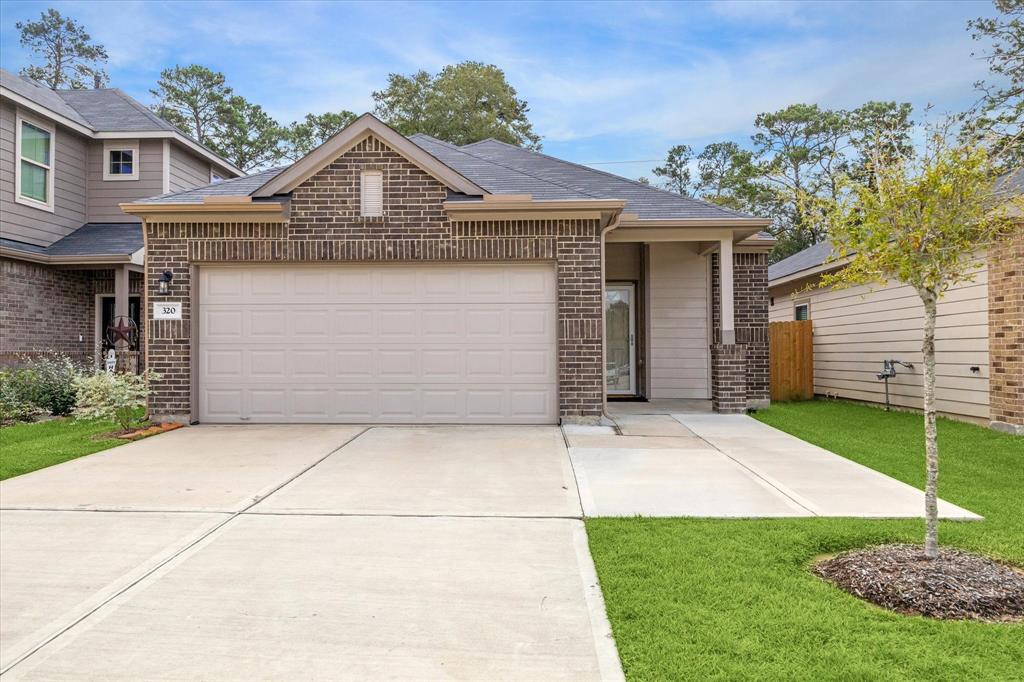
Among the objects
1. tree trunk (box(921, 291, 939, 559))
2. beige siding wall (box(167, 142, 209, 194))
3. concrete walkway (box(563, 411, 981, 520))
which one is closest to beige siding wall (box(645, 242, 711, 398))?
concrete walkway (box(563, 411, 981, 520))

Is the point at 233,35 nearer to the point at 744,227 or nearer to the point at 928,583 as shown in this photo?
the point at 744,227

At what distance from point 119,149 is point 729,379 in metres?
14.2

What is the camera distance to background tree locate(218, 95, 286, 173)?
3070 cm

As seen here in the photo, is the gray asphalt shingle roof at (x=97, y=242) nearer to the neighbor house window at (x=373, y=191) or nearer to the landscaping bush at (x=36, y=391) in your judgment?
the landscaping bush at (x=36, y=391)

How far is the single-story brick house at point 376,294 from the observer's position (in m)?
9.10

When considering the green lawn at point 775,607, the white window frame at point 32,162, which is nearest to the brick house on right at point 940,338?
the green lawn at point 775,607

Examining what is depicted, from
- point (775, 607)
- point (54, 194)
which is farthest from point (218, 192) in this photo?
point (775, 607)

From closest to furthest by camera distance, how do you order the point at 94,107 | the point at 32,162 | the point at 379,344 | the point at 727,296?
1. the point at 379,344
2. the point at 727,296
3. the point at 32,162
4. the point at 94,107

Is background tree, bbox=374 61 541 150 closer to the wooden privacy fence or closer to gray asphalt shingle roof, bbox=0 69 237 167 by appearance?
gray asphalt shingle roof, bbox=0 69 237 167

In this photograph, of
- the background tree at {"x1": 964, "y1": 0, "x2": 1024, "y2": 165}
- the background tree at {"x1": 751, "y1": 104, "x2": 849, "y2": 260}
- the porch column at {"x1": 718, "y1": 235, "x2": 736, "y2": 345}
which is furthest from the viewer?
the background tree at {"x1": 751, "y1": 104, "x2": 849, "y2": 260}

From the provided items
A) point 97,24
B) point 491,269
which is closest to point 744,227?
point 491,269

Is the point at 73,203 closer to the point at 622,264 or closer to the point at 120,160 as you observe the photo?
the point at 120,160

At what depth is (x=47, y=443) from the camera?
805 cm

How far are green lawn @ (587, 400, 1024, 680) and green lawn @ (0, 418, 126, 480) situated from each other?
6.13 metres
